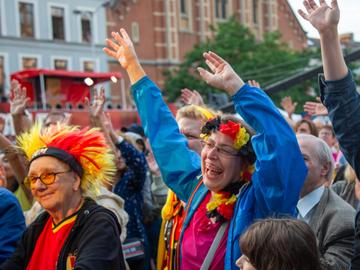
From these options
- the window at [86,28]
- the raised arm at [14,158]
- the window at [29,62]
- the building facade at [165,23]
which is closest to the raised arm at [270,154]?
the raised arm at [14,158]

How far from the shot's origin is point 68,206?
3076 millimetres

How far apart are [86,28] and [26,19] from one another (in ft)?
12.8

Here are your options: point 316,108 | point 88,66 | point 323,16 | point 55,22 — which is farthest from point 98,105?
point 88,66

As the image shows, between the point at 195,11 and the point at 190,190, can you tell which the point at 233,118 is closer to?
the point at 190,190

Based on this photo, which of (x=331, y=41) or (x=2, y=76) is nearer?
(x=331, y=41)

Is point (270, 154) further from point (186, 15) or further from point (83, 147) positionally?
point (186, 15)

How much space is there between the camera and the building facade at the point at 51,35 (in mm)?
30359

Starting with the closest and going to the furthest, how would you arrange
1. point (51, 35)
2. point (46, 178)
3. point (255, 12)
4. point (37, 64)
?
point (46, 178) < point (37, 64) < point (51, 35) < point (255, 12)

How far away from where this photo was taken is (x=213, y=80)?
2.78m

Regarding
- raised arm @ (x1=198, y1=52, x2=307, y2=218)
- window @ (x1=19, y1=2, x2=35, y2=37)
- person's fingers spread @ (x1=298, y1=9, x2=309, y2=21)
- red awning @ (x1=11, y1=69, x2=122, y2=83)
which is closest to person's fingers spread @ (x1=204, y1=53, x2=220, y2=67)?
raised arm @ (x1=198, y1=52, x2=307, y2=218)

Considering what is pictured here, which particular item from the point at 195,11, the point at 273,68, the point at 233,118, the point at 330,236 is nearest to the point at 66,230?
the point at 233,118

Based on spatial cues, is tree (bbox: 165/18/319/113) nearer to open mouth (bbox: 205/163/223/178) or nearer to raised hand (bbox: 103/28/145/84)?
raised hand (bbox: 103/28/145/84)

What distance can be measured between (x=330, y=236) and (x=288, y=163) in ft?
1.92

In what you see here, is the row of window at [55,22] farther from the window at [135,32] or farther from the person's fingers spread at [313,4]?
the person's fingers spread at [313,4]
